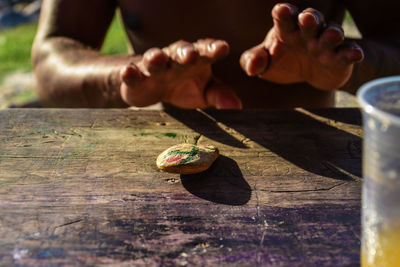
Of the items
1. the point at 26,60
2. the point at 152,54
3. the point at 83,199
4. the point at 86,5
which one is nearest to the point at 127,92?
the point at 152,54

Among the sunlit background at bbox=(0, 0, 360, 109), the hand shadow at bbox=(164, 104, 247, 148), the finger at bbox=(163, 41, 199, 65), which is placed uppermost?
the finger at bbox=(163, 41, 199, 65)

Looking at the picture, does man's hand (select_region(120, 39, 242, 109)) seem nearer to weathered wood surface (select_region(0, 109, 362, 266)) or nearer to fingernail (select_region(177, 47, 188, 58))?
fingernail (select_region(177, 47, 188, 58))

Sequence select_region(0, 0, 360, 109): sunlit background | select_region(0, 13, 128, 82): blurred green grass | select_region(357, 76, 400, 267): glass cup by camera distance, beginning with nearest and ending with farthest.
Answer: select_region(357, 76, 400, 267): glass cup < select_region(0, 0, 360, 109): sunlit background < select_region(0, 13, 128, 82): blurred green grass

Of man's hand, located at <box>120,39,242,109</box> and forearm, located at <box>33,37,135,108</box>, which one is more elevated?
man's hand, located at <box>120,39,242,109</box>

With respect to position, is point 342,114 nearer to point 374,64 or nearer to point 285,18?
point 285,18

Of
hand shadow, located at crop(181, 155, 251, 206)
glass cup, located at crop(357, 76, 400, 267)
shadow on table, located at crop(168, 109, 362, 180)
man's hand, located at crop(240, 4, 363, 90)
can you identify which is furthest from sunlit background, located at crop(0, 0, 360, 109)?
glass cup, located at crop(357, 76, 400, 267)

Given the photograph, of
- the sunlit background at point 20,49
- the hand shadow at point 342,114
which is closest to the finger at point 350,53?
the hand shadow at point 342,114

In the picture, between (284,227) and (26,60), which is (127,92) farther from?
(26,60)
